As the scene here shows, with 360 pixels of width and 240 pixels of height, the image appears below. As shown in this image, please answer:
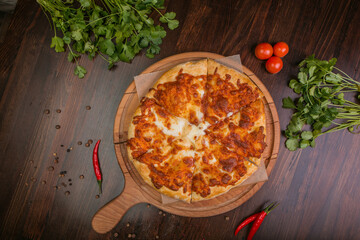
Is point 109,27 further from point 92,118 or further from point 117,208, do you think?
point 117,208

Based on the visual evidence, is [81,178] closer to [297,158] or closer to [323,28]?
[297,158]

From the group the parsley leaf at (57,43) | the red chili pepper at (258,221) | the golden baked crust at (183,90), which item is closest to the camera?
the golden baked crust at (183,90)

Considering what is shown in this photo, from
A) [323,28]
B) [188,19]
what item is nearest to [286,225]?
[323,28]

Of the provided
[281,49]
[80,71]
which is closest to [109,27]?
[80,71]

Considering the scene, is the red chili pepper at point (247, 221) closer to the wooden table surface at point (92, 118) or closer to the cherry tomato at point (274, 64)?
the wooden table surface at point (92, 118)

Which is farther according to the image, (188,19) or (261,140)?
(188,19)

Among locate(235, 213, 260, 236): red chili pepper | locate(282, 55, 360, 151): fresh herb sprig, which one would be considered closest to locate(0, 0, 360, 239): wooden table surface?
locate(235, 213, 260, 236): red chili pepper

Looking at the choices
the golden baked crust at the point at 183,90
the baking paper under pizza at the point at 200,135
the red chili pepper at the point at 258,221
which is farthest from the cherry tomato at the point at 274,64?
the red chili pepper at the point at 258,221
